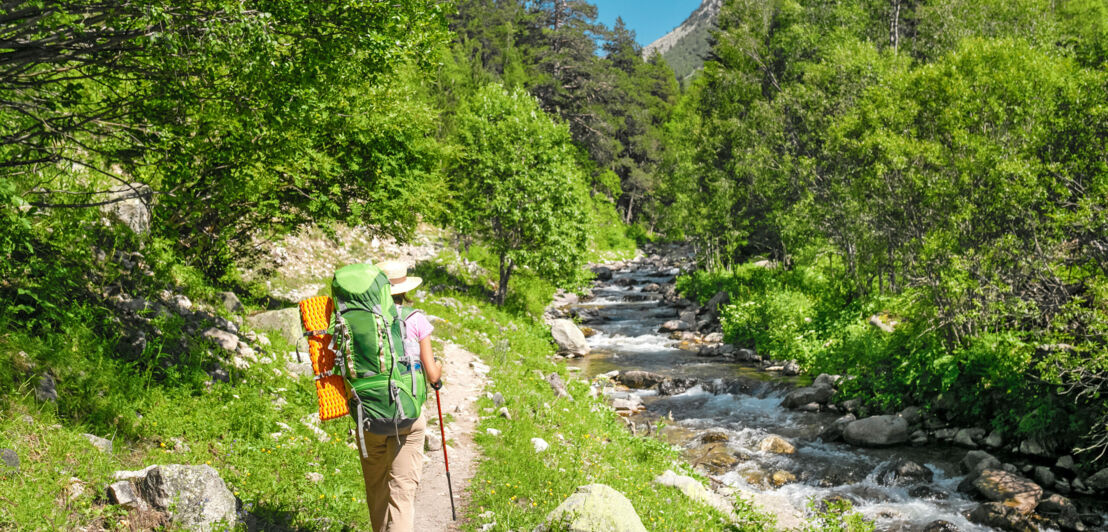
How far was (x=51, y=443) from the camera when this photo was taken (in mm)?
5988

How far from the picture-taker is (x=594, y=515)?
22.8 feet

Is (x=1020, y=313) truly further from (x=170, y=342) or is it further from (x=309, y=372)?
(x=170, y=342)

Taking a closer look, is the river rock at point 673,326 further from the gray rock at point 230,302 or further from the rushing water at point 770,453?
the gray rock at point 230,302

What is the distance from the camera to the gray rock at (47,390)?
6803mm

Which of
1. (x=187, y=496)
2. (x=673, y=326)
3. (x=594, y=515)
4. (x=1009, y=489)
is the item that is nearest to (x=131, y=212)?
(x=187, y=496)

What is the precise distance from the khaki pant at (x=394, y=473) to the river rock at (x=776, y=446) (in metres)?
10.8

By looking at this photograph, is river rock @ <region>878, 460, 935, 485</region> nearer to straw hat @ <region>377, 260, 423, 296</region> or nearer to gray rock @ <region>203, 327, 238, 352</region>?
straw hat @ <region>377, 260, 423, 296</region>

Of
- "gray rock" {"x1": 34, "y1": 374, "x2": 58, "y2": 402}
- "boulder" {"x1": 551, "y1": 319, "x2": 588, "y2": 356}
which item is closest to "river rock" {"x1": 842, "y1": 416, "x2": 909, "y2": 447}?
"boulder" {"x1": 551, "y1": 319, "x2": 588, "y2": 356}

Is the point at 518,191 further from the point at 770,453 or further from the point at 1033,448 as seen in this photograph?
the point at 1033,448

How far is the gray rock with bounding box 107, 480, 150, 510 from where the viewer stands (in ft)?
17.8

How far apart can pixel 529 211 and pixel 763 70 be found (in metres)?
19.5

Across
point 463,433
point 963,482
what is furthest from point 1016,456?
point 463,433

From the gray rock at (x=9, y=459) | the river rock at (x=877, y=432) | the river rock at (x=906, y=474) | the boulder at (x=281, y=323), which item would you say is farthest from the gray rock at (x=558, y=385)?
the gray rock at (x=9, y=459)

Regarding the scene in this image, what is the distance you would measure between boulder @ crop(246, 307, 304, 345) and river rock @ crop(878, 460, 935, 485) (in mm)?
11828
